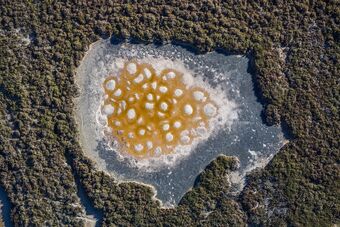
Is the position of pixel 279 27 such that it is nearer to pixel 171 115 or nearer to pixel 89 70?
pixel 171 115

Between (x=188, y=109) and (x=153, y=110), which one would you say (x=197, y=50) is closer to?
(x=188, y=109)

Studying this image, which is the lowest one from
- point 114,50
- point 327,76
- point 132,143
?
point 132,143

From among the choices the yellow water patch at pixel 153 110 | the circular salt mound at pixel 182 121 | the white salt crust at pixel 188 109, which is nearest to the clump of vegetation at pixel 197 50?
the circular salt mound at pixel 182 121

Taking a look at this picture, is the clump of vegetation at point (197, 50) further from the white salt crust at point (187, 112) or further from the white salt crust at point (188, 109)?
the white salt crust at point (188, 109)

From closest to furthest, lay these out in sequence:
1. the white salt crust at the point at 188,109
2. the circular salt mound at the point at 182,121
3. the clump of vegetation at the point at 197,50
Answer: the clump of vegetation at the point at 197,50 → the circular salt mound at the point at 182,121 → the white salt crust at the point at 188,109

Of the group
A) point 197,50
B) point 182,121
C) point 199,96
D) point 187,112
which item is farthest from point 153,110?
point 197,50

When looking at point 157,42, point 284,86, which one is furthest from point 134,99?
point 284,86
